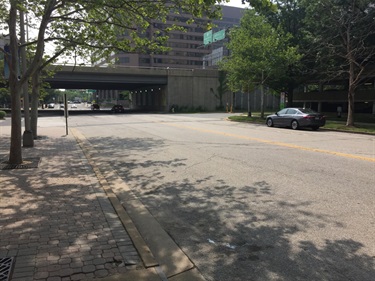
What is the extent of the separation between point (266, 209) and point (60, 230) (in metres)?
3.09

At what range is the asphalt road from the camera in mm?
3672

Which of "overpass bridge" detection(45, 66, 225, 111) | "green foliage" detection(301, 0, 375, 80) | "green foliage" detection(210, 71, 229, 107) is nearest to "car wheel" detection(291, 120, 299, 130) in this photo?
"green foliage" detection(301, 0, 375, 80)

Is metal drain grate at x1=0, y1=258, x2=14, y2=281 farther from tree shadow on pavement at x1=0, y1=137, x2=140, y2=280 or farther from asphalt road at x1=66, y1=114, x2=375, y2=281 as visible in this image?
asphalt road at x1=66, y1=114, x2=375, y2=281

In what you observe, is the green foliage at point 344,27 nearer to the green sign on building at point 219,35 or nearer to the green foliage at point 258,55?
the green foliage at point 258,55

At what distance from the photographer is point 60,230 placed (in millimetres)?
4453

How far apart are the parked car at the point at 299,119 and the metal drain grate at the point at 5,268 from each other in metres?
19.5

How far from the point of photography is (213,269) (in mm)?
3580

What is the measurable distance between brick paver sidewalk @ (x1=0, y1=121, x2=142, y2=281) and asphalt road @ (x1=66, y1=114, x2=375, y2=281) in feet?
2.66

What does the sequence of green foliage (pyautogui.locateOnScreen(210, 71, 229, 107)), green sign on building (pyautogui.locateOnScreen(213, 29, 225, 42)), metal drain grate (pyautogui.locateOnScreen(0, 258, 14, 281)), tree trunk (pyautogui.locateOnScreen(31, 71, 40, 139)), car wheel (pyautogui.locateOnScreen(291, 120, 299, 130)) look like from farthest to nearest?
green sign on building (pyautogui.locateOnScreen(213, 29, 225, 42)) → green foliage (pyautogui.locateOnScreen(210, 71, 229, 107)) → car wheel (pyautogui.locateOnScreen(291, 120, 299, 130)) → tree trunk (pyautogui.locateOnScreen(31, 71, 40, 139)) → metal drain grate (pyautogui.locateOnScreen(0, 258, 14, 281))

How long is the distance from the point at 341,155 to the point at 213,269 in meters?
8.32

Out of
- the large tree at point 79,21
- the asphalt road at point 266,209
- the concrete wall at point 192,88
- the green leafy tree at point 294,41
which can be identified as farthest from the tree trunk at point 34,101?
the concrete wall at point 192,88

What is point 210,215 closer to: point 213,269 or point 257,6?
point 213,269

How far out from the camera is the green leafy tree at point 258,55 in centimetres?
2697

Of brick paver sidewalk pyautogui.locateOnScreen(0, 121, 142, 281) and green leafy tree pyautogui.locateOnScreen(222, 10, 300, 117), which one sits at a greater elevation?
green leafy tree pyautogui.locateOnScreen(222, 10, 300, 117)
